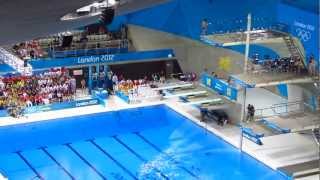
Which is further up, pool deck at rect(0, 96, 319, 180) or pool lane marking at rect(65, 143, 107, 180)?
pool deck at rect(0, 96, 319, 180)

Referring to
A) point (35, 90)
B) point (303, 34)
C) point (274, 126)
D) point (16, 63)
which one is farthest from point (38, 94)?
point (303, 34)

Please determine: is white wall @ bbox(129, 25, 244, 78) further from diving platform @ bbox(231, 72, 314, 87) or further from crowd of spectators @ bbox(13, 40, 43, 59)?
diving platform @ bbox(231, 72, 314, 87)

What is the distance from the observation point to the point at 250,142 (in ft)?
44.9

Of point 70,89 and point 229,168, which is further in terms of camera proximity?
point 70,89

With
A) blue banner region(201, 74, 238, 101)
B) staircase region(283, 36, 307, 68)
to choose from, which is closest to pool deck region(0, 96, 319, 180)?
blue banner region(201, 74, 238, 101)

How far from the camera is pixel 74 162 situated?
12.8 metres

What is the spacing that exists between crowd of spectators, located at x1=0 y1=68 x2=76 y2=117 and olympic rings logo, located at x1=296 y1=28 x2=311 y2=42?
7.24m

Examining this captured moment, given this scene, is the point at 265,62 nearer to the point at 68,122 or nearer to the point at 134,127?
the point at 134,127

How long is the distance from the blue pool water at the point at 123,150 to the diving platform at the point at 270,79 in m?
1.75

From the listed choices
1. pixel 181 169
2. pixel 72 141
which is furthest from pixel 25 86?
pixel 181 169

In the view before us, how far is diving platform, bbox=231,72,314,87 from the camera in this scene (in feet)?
41.9

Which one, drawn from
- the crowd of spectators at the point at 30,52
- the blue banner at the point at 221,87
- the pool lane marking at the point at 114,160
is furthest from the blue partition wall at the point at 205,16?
the pool lane marking at the point at 114,160

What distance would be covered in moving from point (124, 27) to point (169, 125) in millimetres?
5381

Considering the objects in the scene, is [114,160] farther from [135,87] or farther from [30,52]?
[30,52]
